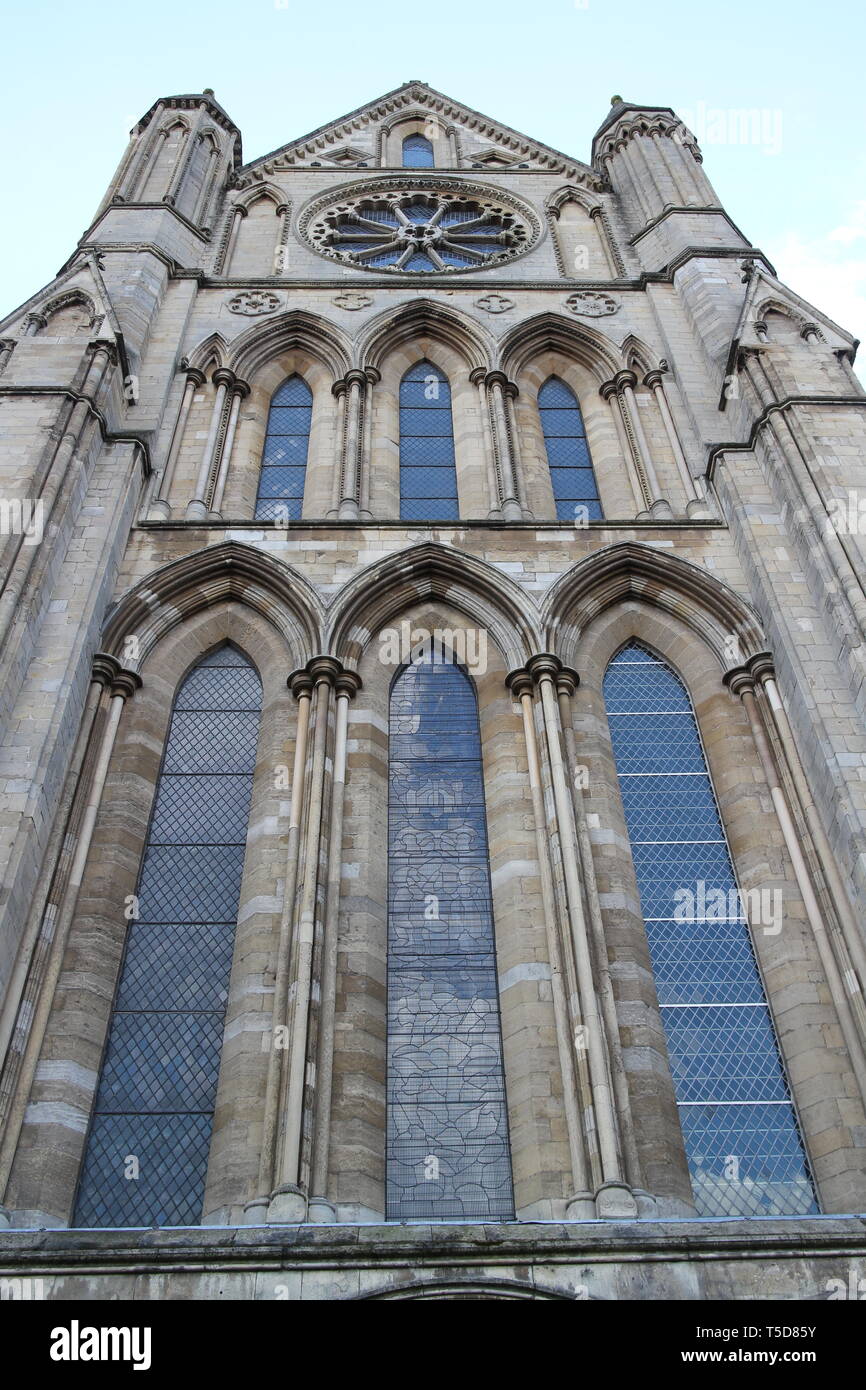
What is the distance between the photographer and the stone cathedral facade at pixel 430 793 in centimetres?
830

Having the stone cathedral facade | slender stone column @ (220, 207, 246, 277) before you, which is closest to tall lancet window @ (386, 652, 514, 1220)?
the stone cathedral facade

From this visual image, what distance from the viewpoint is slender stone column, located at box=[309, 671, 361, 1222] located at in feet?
26.5

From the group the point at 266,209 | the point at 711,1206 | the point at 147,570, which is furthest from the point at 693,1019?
the point at 266,209

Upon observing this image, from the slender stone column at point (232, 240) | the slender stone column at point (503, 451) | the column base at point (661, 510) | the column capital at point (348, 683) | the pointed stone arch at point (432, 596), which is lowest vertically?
the column capital at point (348, 683)

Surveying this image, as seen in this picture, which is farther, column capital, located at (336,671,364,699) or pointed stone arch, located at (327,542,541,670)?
pointed stone arch, located at (327,542,541,670)

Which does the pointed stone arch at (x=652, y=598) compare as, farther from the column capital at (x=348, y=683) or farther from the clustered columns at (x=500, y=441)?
the column capital at (x=348, y=683)

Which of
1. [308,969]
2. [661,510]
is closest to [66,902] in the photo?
[308,969]

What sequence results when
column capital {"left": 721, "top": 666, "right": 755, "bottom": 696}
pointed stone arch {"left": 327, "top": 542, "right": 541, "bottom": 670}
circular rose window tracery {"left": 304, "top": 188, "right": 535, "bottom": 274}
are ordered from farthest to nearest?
circular rose window tracery {"left": 304, "top": 188, "right": 535, "bottom": 274} → pointed stone arch {"left": 327, "top": 542, "right": 541, "bottom": 670} → column capital {"left": 721, "top": 666, "right": 755, "bottom": 696}

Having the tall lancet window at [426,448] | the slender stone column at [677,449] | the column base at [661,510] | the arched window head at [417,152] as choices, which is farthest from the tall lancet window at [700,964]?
the arched window head at [417,152]

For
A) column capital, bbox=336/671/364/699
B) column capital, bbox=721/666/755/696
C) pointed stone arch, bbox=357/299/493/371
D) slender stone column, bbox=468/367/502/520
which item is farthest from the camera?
pointed stone arch, bbox=357/299/493/371

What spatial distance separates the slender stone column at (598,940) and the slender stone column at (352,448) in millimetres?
3478

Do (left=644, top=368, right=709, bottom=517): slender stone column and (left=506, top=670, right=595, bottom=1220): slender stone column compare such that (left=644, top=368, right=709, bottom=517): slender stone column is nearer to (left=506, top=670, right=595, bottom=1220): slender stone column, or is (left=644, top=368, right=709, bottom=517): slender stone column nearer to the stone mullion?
(left=506, top=670, right=595, bottom=1220): slender stone column

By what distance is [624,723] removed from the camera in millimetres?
11867

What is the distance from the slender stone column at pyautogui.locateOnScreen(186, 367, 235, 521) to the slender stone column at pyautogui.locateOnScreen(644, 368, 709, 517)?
5356 millimetres
